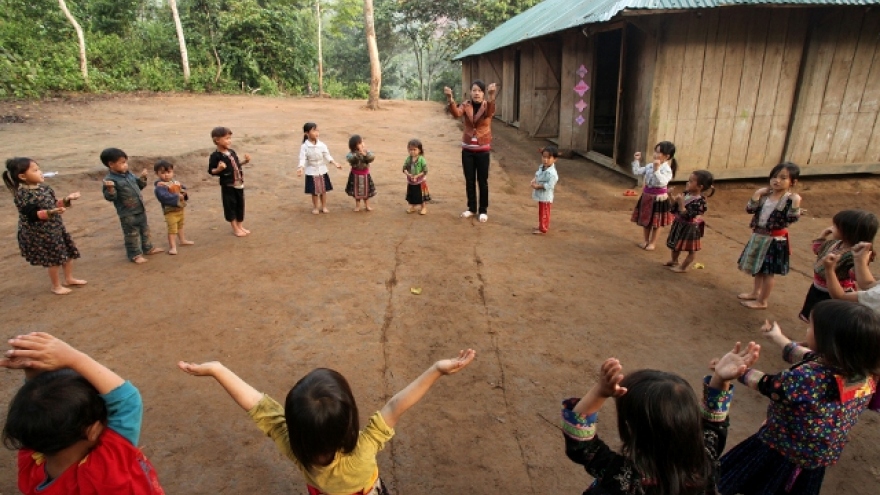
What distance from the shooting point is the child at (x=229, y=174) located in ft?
18.8

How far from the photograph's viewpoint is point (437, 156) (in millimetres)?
11484

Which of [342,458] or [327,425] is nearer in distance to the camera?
[327,425]

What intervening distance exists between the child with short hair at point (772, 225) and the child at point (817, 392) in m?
2.51

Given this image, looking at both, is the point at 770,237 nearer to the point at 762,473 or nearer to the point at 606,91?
the point at 762,473

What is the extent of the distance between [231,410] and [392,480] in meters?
1.18

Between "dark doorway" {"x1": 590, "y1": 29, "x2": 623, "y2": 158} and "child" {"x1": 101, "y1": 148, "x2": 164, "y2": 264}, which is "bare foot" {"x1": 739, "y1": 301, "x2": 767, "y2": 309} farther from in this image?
"dark doorway" {"x1": 590, "y1": 29, "x2": 623, "y2": 158}

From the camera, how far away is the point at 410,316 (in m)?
4.23

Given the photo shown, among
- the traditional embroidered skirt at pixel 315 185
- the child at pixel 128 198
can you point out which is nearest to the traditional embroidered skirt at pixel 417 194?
the traditional embroidered skirt at pixel 315 185

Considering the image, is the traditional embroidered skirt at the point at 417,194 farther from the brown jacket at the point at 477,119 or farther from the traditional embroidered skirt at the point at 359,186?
the brown jacket at the point at 477,119

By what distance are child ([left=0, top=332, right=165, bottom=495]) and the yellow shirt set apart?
1.29 ft

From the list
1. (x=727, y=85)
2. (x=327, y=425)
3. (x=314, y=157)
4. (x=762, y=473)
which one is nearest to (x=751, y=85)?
(x=727, y=85)

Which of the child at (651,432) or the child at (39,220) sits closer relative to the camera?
the child at (651,432)

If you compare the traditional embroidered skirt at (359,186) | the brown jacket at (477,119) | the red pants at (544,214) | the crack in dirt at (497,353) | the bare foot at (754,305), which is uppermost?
the brown jacket at (477,119)

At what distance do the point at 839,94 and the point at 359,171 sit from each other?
8.62 m
